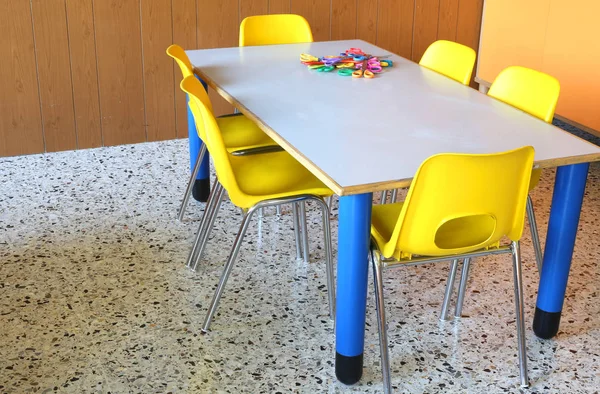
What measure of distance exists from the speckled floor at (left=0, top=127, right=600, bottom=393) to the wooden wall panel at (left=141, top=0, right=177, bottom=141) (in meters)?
0.84

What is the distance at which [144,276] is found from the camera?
299 cm

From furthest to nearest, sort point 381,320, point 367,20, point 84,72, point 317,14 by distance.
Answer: point 367,20 < point 317,14 < point 84,72 < point 381,320

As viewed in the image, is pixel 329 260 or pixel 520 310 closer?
pixel 520 310

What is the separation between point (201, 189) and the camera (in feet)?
12.0

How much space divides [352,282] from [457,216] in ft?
1.14

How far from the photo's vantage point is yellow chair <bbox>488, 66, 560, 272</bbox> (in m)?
2.67

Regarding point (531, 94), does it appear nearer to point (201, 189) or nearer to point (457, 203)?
point (457, 203)

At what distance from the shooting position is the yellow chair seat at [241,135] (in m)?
3.22

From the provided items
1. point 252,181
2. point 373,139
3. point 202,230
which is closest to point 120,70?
point 202,230

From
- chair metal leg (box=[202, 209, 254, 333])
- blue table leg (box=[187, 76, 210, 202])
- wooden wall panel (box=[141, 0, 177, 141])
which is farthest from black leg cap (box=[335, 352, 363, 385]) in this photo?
wooden wall panel (box=[141, 0, 177, 141])

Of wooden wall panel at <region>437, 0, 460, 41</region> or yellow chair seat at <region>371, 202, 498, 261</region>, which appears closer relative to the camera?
yellow chair seat at <region>371, 202, 498, 261</region>

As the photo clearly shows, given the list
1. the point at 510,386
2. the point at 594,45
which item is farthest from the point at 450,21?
the point at 510,386

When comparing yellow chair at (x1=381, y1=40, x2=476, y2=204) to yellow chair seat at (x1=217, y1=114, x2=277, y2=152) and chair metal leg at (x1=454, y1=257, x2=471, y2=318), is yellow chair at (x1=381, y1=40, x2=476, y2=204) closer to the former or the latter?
yellow chair seat at (x1=217, y1=114, x2=277, y2=152)

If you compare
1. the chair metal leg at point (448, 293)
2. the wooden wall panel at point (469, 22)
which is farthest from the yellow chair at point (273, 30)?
the chair metal leg at point (448, 293)
